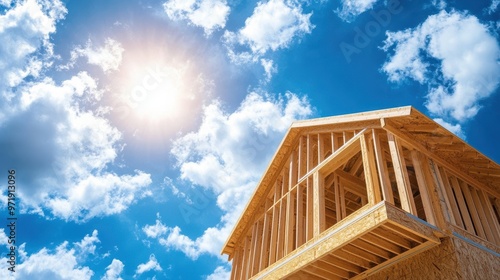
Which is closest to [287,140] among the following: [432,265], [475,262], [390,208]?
[390,208]

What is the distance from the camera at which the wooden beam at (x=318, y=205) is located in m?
8.30

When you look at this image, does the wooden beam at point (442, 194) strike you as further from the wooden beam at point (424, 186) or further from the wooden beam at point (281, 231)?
the wooden beam at point (281, 231)

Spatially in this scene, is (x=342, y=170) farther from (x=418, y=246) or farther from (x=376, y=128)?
(x=418, y=246)

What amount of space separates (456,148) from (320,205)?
3.72 meters

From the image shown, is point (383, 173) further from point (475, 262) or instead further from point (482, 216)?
point (482, 216)

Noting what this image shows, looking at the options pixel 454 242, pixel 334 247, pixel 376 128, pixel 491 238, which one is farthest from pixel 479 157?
pixel 334 247

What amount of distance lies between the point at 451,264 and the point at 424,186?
1.84 meters

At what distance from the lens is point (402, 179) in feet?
23.6

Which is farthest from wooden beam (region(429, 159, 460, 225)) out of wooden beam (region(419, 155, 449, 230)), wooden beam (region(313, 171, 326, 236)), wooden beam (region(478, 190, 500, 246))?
wooden beam (region(313, 171, 326, 236))

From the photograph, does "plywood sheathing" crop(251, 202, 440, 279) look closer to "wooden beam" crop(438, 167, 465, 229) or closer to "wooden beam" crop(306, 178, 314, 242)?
"wooden beam" crop(306, 178, 314, 242)

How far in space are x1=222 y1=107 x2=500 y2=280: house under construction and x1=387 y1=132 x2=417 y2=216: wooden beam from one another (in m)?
0.02

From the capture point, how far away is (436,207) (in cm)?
696

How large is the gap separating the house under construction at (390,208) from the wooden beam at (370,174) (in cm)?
3

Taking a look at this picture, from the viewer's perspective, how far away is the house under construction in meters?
6.30
